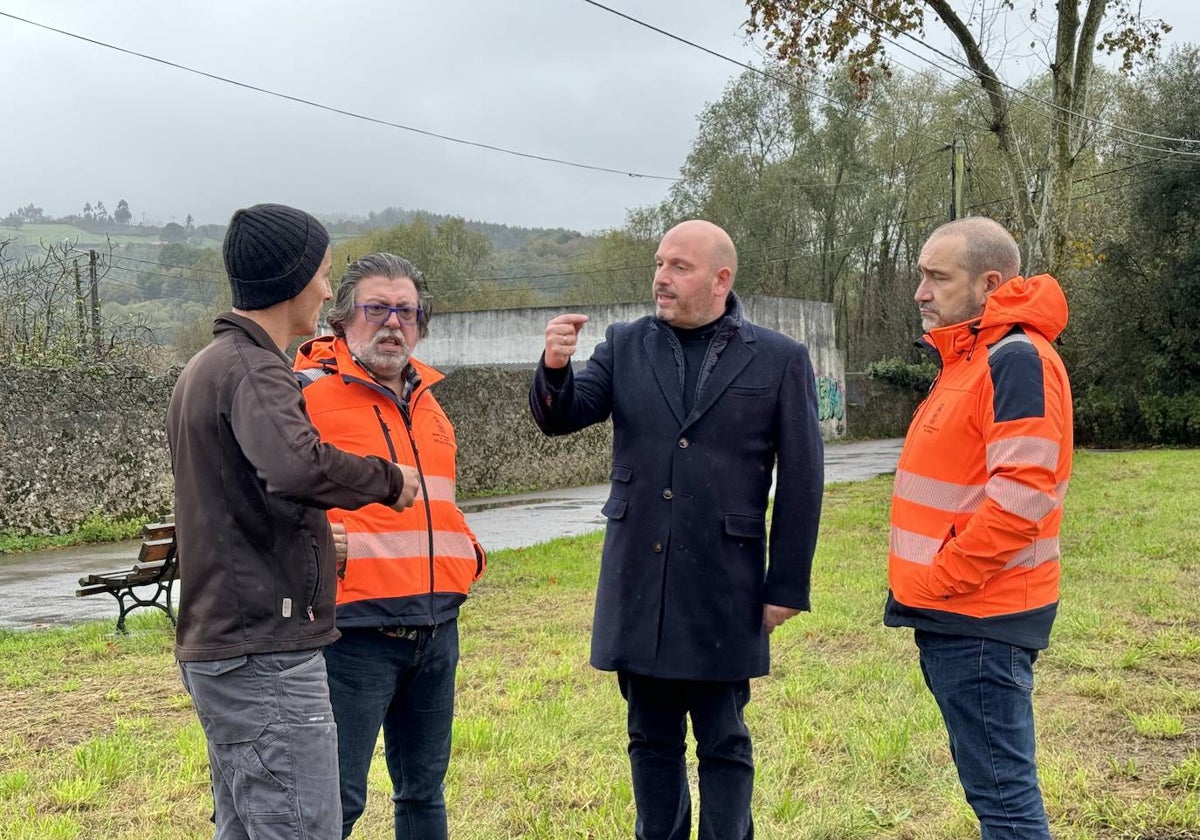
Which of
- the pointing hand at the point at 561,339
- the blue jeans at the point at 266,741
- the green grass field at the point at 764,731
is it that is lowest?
the green grass field at the point at 764,731

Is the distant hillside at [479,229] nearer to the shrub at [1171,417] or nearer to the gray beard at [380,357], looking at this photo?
the shrub at [1171,417]

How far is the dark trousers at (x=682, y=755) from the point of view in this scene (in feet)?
11.3

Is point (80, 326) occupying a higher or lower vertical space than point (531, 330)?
higher

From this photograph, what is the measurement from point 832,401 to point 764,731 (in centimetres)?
3261

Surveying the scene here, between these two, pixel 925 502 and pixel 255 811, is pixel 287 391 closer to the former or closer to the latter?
pixel 255 811

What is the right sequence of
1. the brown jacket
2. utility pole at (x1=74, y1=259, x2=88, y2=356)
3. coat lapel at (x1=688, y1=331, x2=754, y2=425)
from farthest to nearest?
utility pole at (x1=74, y1=259, x2=88, y2=356), coat lapel at (x1=688, y1=331, x2=754, y2=425), the brown jacket

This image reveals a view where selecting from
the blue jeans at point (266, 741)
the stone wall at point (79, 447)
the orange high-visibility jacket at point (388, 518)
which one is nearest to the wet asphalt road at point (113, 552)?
the stone wall at point (79, 447)

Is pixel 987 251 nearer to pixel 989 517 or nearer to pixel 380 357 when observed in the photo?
pixel 989 517

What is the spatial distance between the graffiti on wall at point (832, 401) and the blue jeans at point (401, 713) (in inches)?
1311

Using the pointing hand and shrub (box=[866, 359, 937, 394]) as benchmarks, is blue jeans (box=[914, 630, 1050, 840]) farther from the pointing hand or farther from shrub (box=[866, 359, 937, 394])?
shrub (box=[866, 359, 937, 394])

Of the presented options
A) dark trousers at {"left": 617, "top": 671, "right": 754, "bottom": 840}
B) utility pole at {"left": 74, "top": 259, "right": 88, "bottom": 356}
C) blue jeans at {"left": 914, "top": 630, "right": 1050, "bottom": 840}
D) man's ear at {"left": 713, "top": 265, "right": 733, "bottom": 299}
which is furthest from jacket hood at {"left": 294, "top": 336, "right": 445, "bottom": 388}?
utility pole at {"left": 74, "top": 259, "right": 88, "bottom": 356}

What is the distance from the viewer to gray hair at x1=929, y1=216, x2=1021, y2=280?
321 cm

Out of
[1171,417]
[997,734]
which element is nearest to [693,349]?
[997,734]

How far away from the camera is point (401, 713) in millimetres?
3318
